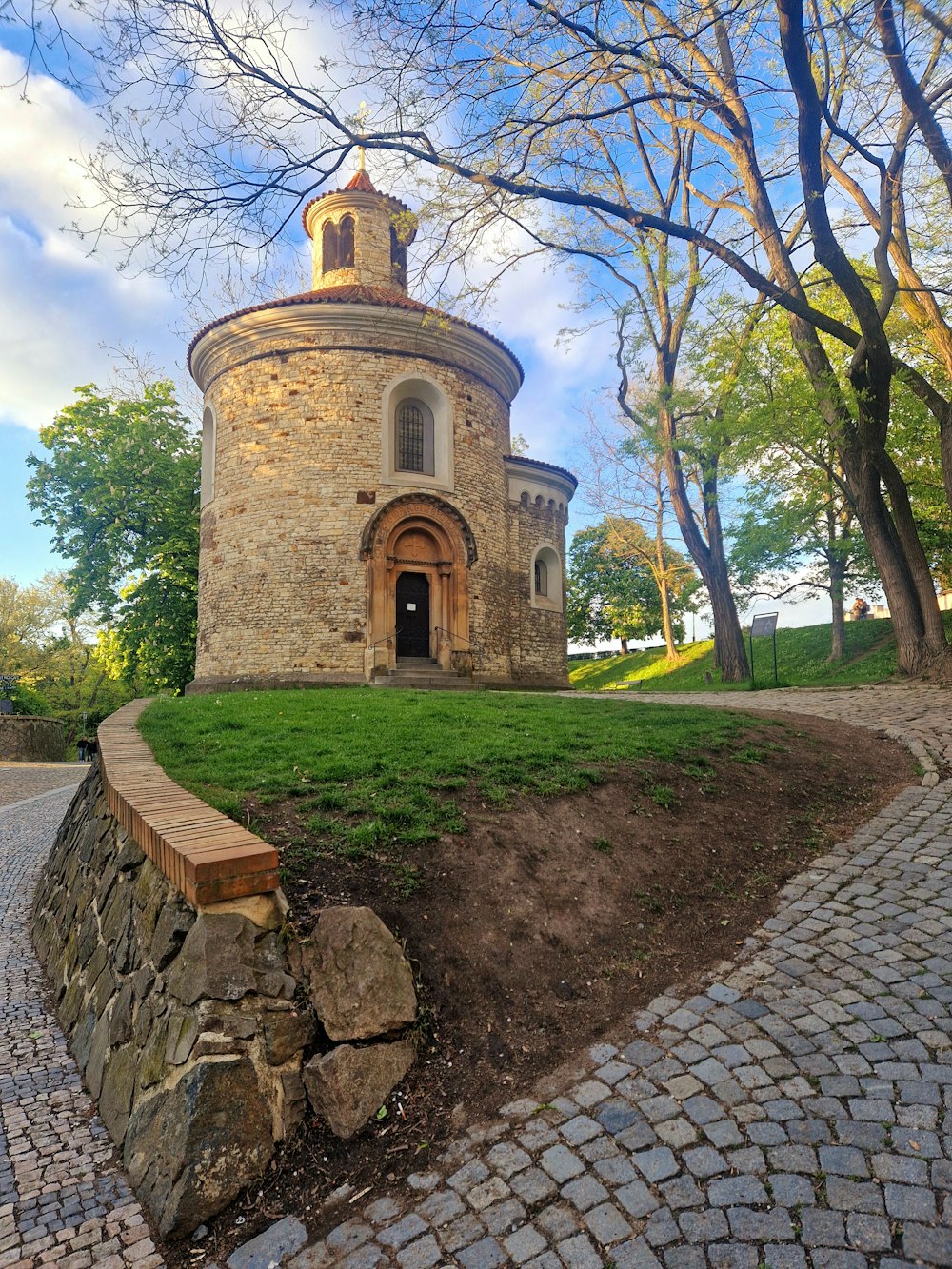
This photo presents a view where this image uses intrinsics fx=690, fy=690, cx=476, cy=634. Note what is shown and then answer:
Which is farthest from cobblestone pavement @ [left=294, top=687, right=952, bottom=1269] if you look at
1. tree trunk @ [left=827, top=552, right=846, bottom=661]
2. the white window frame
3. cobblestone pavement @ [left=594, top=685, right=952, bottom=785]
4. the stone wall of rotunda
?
tree trunk @ [left=827, top=552, right=846, bottom=661]

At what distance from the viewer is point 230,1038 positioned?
281 centimetres

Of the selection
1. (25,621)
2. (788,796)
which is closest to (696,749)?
(788,796)

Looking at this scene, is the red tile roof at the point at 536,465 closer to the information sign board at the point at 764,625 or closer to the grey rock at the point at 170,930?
the information sign board at the point at 764,625

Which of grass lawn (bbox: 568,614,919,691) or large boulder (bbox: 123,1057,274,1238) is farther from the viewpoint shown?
grass lawn (bbox: 568,614,919,691)

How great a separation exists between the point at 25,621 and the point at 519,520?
33806 millimetres

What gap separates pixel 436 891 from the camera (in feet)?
12.7

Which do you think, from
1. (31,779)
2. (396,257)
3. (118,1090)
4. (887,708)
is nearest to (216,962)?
(118,1090)

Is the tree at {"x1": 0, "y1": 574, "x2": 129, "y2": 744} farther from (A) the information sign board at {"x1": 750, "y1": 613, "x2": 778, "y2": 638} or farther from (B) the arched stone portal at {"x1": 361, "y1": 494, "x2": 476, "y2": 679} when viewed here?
(A) the information sign board at {"x1": 750, "y1": 613, "x2": 778, "y2": 638}

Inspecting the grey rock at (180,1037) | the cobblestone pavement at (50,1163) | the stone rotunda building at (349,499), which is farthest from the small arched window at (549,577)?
the grey rock at (180,1037)

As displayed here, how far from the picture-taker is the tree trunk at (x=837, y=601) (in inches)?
797

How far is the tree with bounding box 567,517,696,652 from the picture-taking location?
131 feet

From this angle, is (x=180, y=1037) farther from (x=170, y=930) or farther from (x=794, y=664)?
(x=794, y=664)

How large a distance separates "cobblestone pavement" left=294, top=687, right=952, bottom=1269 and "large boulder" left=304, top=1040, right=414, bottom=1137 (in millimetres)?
296

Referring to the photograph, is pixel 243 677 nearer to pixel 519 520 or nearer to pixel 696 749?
pixel 519 520
